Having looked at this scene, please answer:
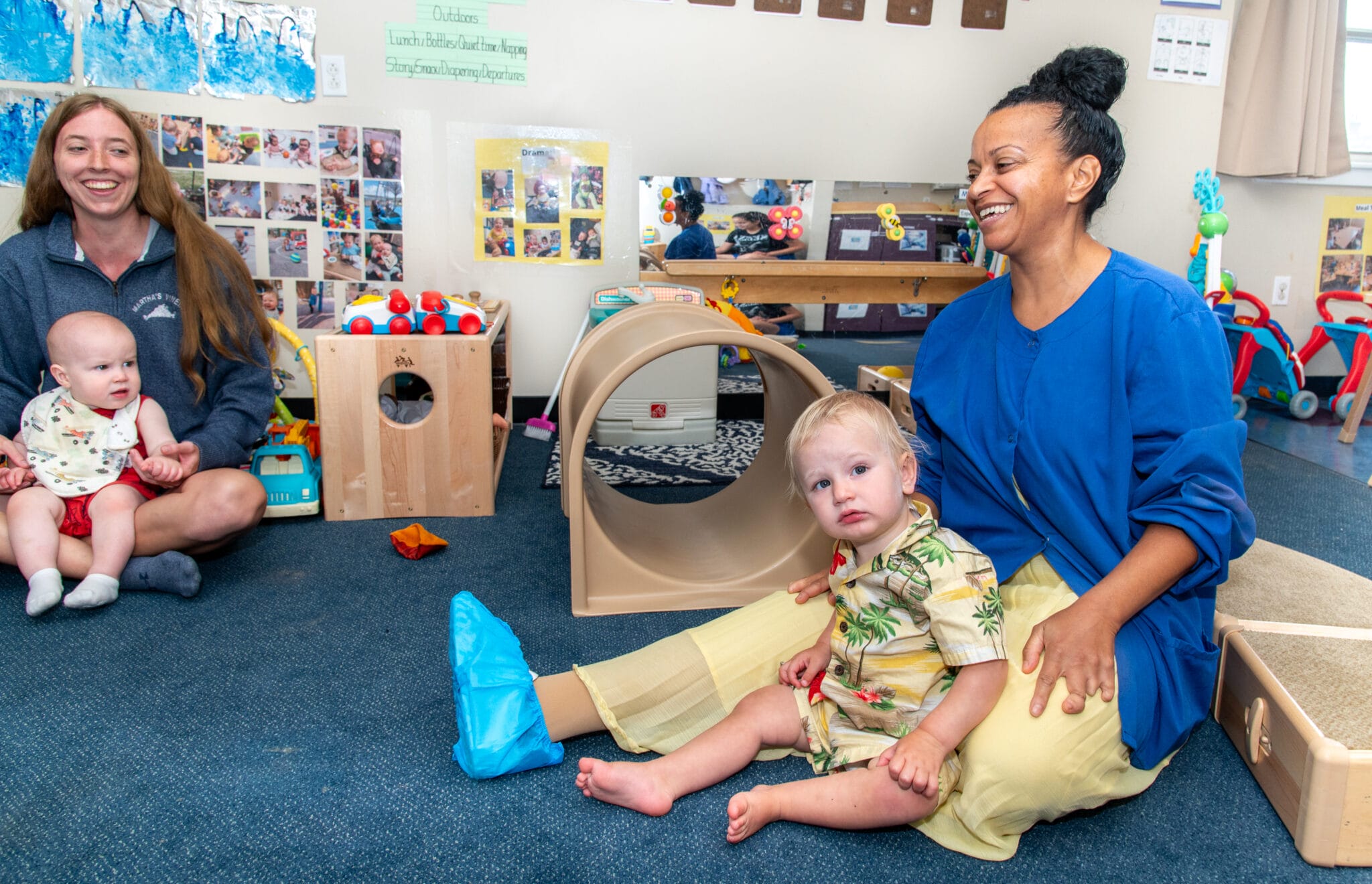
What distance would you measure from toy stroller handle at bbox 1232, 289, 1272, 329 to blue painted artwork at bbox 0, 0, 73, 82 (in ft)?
12.9

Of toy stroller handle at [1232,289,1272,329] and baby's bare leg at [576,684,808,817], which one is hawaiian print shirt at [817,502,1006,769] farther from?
toy stroller handle at [1232,289,1272,329]

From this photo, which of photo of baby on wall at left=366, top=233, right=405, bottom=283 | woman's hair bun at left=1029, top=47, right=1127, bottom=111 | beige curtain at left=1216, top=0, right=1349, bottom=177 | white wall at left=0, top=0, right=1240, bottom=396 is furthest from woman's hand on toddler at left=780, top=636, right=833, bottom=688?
beige curtain at left=1216, top=0, right=1349, bottom=177

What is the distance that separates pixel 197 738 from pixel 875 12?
2.78 metres

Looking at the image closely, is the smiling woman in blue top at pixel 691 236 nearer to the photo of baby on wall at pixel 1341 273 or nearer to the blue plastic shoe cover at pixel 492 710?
the blue plastic shoe cover at pixel 492 710

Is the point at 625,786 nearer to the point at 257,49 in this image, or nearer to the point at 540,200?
the point at 540,200

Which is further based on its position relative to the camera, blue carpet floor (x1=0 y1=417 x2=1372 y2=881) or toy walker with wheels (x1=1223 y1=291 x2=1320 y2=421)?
toy walker with wheels (x1=1223 y1=291 x2=1320 y2=421)

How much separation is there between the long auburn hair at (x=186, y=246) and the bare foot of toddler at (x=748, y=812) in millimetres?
1468

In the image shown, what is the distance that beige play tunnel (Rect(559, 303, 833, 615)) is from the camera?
65.1 inches

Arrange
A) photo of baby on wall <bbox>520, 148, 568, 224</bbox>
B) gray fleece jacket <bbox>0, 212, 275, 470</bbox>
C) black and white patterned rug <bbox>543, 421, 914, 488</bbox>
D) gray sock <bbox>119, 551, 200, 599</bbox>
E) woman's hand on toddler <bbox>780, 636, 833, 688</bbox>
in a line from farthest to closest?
photo of baby on wall <bbox>520, 148, 568, 224</bbox> < black and white patterned rug <bbox>543, 421, 914, 488</bbox> < gray fleece jacket <bbox>0, 212, 275, 470</bbox> < gray sock <bbox>119, 551, 200, 599</bbox> < woman's hand on toddler <bbox>780, 636, 833, 688</bbox>

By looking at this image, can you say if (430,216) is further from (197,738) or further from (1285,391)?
(1285,391)

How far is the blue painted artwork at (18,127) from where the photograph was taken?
263 centimetres

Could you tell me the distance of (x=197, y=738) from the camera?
131 cm

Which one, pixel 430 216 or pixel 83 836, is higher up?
pixel 430 216

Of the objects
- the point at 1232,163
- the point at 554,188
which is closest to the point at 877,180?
the point at 554,188
